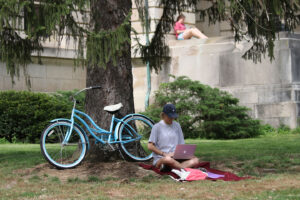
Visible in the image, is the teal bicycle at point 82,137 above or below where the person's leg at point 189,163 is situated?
above

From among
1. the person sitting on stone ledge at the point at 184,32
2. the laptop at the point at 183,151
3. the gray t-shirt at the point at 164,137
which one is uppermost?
the person sitting on stone ledge at the point at 184,32

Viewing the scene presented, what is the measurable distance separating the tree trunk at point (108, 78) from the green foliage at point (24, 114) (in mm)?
7071

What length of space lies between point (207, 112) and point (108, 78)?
7.07 meters

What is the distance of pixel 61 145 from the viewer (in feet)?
30.2

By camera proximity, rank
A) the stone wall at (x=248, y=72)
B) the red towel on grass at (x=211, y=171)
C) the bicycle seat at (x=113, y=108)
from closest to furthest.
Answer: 1. the red towel on grass at (x=211, y=171)
2. the bicycle seat at (x=113, y=108)
3. the stone wall at (x=248, y=72)

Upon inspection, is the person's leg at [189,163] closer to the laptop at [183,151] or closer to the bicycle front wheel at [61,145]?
the laptop at [183,151]

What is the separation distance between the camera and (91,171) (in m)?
Answer: 8.97

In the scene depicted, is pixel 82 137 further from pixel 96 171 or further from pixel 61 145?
pixel 96 171

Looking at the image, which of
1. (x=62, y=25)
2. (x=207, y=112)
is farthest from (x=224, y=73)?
(x=62, y=25)

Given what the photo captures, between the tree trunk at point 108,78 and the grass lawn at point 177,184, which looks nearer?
the grass lawn at point 177,184

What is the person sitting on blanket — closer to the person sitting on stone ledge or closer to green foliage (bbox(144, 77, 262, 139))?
green foliage (bbox(144, 77, 262, 139))

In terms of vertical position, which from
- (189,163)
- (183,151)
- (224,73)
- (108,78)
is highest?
(108,78)

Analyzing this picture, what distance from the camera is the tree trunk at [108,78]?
959 cm

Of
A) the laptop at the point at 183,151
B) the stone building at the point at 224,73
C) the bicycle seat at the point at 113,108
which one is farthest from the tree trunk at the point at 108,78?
the stone building at the point at 224,73
